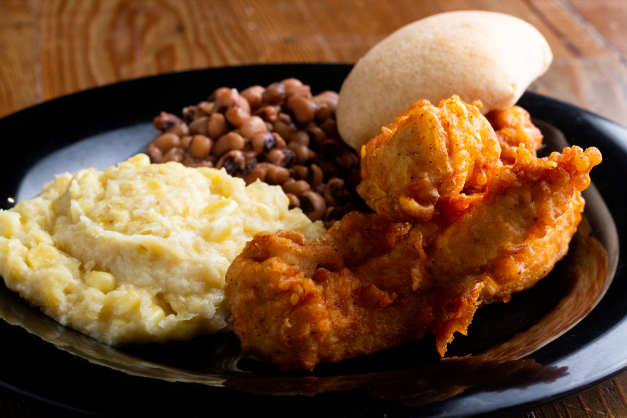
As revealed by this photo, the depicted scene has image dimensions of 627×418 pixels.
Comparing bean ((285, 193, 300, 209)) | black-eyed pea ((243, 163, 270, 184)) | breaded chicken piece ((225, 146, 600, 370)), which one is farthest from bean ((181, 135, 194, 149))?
breaded chicken piece ((225, 146, 600, 370))

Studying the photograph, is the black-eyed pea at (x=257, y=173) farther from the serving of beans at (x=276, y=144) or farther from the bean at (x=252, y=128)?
the bean at (x=252, y=128)

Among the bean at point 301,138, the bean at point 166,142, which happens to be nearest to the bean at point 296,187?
the bean at point 301,138

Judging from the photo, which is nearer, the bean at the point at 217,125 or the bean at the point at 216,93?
the bean at the point at 217,125

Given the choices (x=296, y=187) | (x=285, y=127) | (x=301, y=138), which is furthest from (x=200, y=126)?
(x=296, y=187)

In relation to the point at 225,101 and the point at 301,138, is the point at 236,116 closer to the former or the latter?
the point at 225,101

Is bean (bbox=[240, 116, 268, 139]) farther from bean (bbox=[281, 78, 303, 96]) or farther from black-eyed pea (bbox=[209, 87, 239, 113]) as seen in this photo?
bean (bbox=[281, 78, 303, 96])
